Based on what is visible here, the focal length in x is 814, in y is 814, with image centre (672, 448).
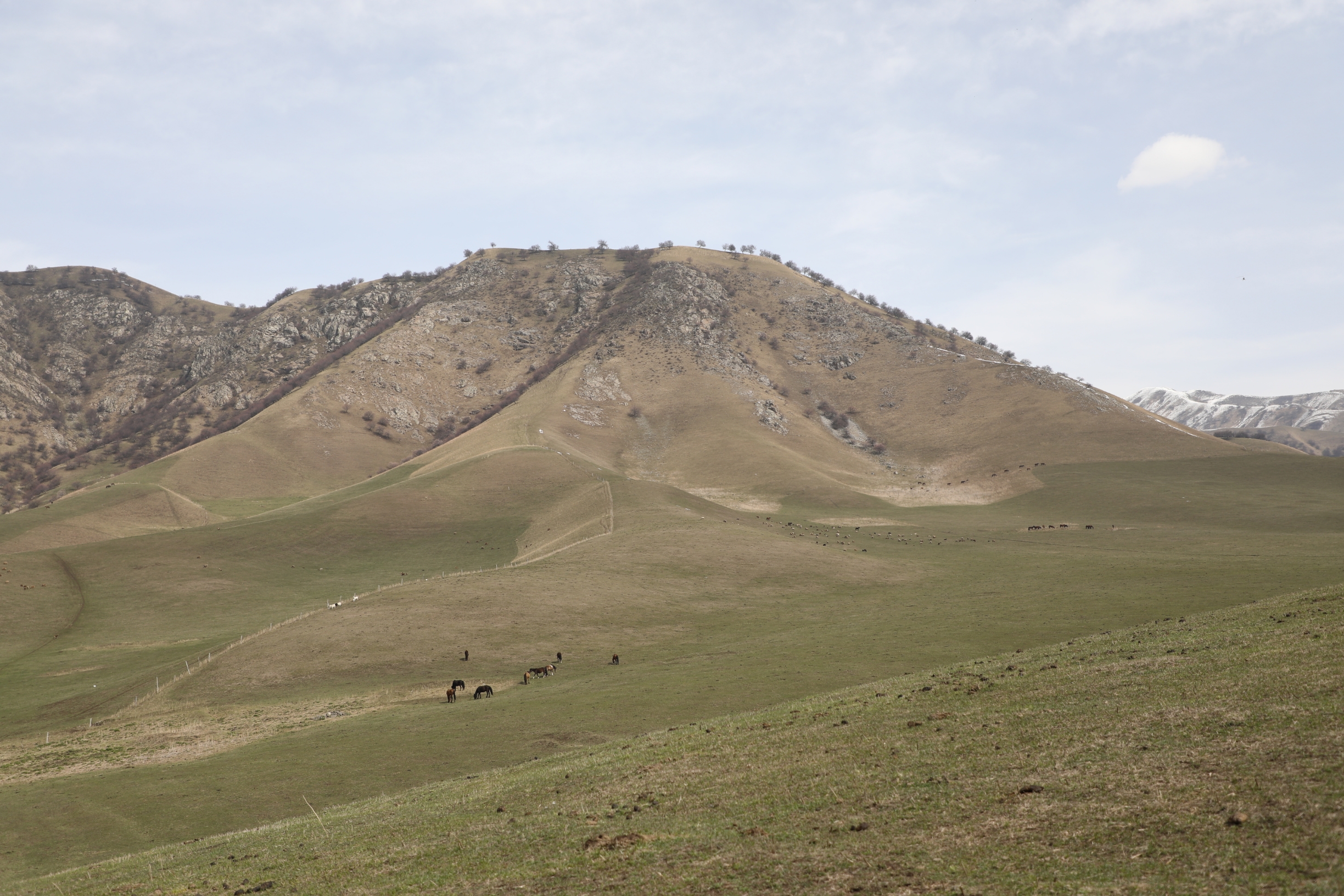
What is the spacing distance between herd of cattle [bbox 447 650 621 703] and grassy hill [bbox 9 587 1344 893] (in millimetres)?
16324

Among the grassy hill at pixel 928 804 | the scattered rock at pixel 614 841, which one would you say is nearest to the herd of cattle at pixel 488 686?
the grassy hill at pixel 928 804

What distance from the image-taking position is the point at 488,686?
47344 millimetres

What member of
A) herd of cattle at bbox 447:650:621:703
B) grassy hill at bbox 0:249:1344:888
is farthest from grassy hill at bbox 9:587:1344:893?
herd of cattle at bbox 447:650:621:703

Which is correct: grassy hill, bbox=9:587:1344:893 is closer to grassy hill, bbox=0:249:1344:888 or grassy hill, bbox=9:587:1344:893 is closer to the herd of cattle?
grassy hill, bbox=0:249:1344:888

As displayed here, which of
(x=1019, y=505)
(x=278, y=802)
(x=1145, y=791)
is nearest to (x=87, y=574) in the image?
(x=278, y=802)

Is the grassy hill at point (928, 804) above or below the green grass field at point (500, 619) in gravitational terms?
above

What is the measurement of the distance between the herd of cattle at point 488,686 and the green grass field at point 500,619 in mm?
694

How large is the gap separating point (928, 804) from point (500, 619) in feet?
157

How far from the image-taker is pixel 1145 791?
52.4 feet

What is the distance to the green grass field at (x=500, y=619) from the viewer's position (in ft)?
117

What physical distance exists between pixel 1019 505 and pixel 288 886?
127046 mm

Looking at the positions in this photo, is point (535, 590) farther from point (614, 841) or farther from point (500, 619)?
point (614, 841)

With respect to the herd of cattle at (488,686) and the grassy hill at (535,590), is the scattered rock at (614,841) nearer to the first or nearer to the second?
the grassy hill at (535,590)

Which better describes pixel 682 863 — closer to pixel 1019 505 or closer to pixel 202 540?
pixel 202 540
